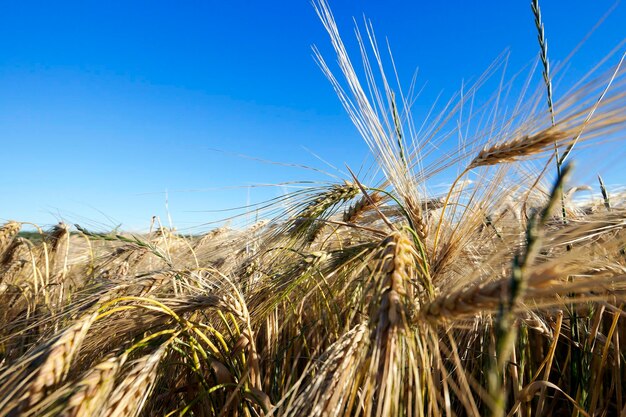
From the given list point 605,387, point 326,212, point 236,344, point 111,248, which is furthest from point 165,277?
point 605,387

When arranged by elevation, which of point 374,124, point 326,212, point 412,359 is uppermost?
point 374,124

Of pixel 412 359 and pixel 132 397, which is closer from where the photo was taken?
pixel 412 359

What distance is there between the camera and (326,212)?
5.36 ft

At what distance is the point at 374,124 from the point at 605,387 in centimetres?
123

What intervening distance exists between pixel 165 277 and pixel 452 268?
89cm

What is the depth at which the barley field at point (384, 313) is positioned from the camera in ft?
2.50

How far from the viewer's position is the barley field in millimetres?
761

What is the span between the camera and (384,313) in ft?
2.45

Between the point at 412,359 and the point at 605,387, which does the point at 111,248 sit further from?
the point at 605,387

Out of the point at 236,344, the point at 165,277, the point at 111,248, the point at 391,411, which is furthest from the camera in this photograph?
the point at 111,248

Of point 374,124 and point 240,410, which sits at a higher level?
point 374,124

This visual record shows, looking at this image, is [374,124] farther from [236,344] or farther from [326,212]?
[236,344]

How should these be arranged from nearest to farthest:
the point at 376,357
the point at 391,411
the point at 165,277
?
the point at 376,357 < the point at 391,411 < the point at 165,277

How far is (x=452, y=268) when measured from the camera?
1.33 m
